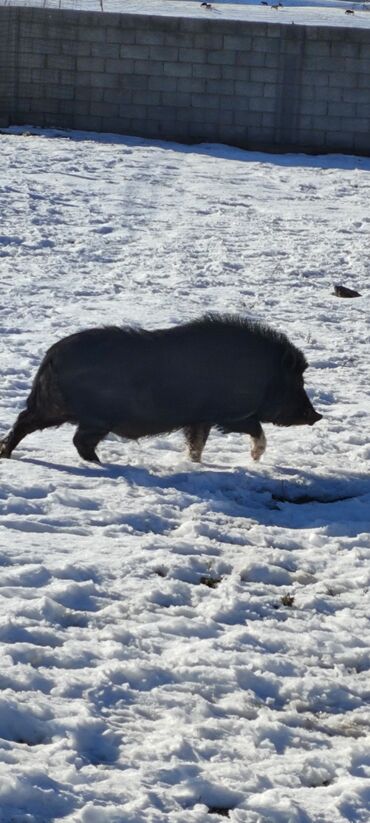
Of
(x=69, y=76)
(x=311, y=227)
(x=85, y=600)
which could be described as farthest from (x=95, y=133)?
(x=85, y=600)

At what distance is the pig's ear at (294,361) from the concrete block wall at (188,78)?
1090 centimetres

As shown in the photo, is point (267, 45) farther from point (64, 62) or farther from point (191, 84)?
point (64, 62)

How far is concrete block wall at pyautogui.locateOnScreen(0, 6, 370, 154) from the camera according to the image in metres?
17.3

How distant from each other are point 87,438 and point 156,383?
0.42 metres

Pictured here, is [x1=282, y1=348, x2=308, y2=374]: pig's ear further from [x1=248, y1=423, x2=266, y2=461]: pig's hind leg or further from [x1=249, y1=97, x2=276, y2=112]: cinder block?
[x1=249, y1=97, x2=276, y2=112]: cinder block

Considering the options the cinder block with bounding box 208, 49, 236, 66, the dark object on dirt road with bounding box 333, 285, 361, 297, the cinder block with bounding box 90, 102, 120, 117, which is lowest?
the dark object on dirt road with bounding box 333, 285, 361, 297

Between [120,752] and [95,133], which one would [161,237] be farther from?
[120,752]

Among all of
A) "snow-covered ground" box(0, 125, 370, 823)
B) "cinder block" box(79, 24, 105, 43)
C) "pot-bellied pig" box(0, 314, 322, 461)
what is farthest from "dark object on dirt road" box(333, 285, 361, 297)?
"cinder block" box(79, 24, 105, 43)

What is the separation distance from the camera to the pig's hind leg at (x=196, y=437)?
678cm

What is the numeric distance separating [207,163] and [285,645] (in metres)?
12.3

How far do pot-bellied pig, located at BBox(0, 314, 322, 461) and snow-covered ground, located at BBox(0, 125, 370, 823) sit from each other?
19 cm

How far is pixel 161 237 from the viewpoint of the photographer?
12594 millimetres

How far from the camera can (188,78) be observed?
57.7 ft

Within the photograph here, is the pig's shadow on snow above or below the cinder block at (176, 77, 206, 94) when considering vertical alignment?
below
